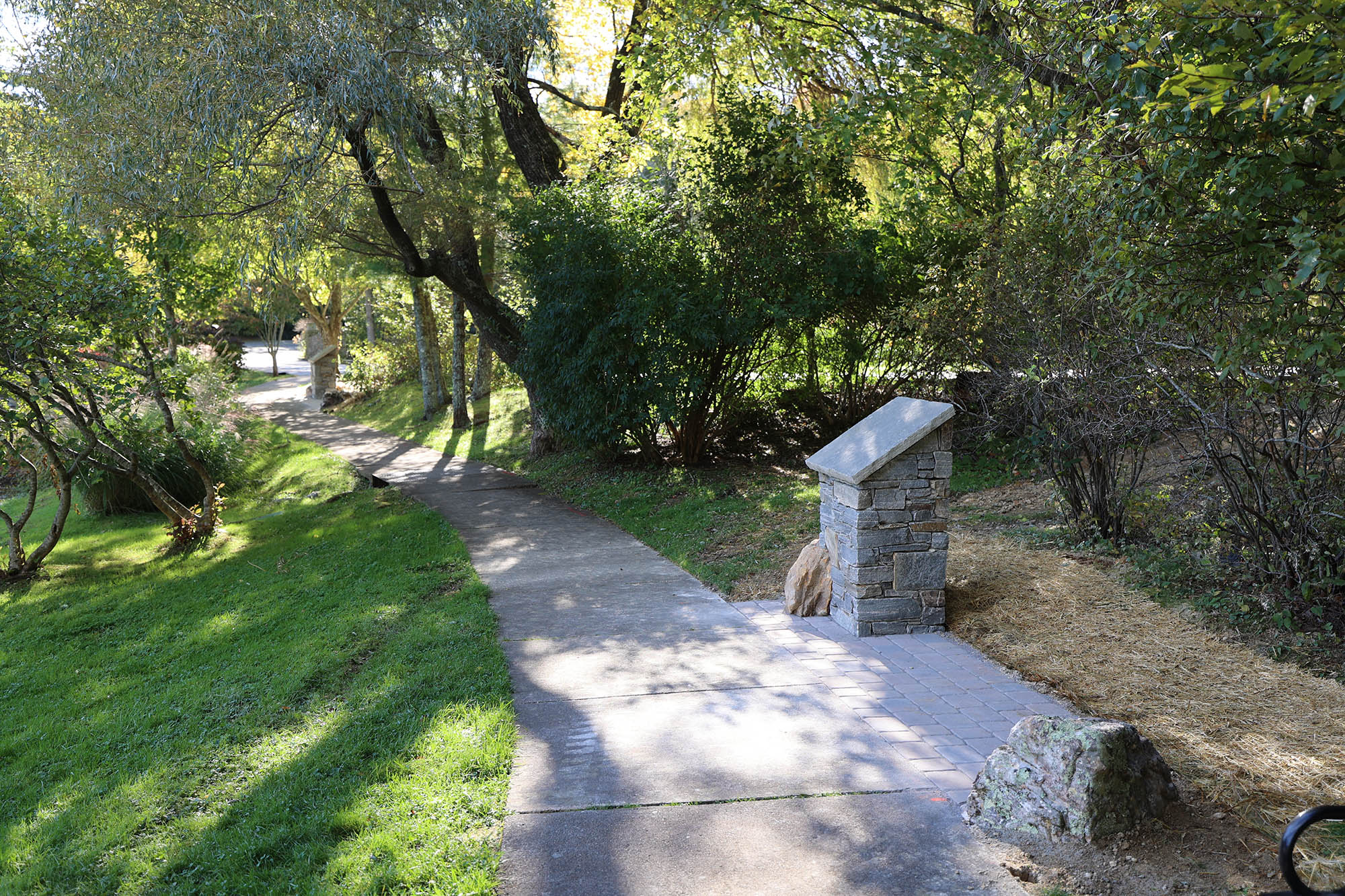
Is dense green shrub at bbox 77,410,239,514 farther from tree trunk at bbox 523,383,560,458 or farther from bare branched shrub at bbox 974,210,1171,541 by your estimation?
bare branched shrub at bbox 974,210,1171,541

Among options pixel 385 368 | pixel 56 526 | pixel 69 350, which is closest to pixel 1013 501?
pixel 69 350

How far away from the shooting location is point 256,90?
8.73 m

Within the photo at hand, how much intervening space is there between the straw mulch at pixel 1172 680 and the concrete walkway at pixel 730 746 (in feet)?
1.42

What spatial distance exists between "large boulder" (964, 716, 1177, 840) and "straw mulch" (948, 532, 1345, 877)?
44 cm

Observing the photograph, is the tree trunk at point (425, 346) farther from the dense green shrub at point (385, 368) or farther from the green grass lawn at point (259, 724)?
the green grass lawn at point (259, 724)

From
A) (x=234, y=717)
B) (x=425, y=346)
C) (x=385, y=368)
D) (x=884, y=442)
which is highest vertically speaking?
(x=425, y=346)

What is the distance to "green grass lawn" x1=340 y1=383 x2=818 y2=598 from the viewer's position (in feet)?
26.4

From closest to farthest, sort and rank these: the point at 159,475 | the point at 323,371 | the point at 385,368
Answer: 1. the point at 159,475
2. the point at 385,368
3. the point at 323,371

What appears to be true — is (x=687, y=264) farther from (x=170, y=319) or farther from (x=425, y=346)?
(x=425, y=346)

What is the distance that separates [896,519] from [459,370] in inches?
529

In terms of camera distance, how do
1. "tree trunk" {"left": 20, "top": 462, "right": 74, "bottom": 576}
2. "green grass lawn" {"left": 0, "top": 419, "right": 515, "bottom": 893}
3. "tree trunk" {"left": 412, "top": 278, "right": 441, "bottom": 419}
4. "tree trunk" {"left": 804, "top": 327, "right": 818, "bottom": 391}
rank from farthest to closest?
"tree trunk" {"left": 412, "top": 278, "right": 441, "bottom": 419}, "tree trunk" {"left": 804, "top": 327, "right": 818, "bottom": 391}, "tree trunk" {"left": 20, "top": 462, "right": 74, "bottom": 576}, "green grass lawn" {"left": 0, "top": 419, "right": 515, "bottom": 893}

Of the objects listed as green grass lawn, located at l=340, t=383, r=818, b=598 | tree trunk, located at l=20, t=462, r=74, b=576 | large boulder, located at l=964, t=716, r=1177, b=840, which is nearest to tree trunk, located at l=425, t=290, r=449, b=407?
green grass lawn, located at l=340, t=383, r=818, b=598

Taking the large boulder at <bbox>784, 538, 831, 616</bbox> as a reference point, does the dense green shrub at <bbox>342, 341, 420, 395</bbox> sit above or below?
above

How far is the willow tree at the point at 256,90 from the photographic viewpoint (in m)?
8.70
